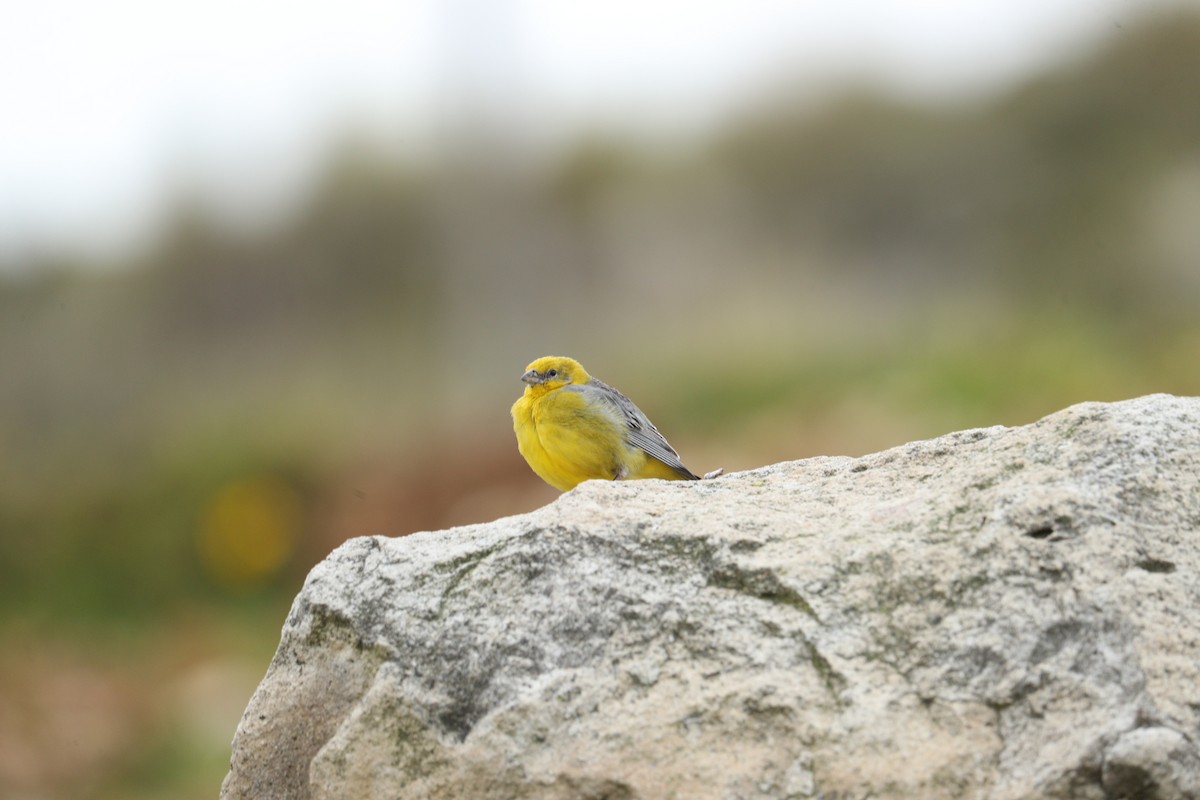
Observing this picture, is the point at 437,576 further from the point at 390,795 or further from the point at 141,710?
the point at 141,710

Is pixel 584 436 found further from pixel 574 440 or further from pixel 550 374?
pixel 550 374

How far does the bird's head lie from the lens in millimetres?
6426

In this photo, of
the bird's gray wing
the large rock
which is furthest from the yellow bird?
the large rock

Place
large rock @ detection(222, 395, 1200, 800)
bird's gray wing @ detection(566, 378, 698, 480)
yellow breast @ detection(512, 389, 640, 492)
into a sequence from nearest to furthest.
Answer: large rock @ detection(222, 395, 1200, 800), yellow breast @ detection(512, 389, 640, 492), bird's gray wing @ detection(566, 378, 698, 480)

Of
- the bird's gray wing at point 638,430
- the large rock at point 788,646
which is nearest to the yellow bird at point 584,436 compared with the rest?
the bird's gray wing at point 638,430

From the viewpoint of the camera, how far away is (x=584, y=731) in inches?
119

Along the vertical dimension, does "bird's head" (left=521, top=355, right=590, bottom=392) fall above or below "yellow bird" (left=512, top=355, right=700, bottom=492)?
above

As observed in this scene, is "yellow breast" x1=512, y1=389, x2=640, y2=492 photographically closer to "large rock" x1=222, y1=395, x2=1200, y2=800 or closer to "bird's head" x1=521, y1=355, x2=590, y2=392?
"bird's head" x1=521, y1=355, x2=590, y2=392

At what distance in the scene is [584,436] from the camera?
609 cm

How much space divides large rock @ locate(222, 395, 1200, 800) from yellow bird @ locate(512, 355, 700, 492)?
2444 mm

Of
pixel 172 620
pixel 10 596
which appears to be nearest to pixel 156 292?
pixel 10 596

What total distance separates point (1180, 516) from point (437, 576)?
179 centimetres

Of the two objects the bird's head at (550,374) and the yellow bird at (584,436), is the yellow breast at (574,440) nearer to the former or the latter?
the yellow bird at (584,436)

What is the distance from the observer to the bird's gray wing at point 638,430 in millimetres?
6207
